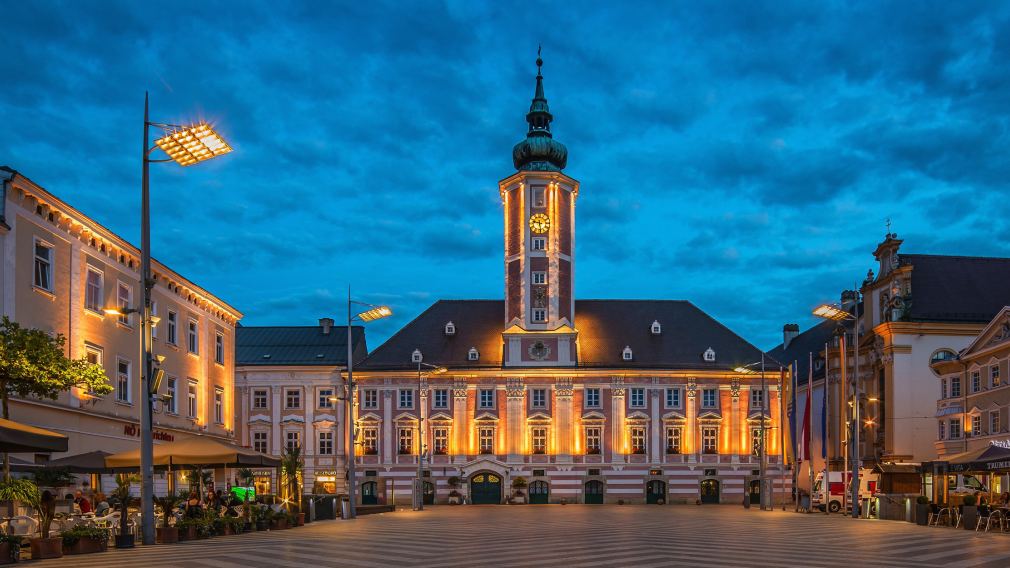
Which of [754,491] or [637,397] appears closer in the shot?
[754,491]

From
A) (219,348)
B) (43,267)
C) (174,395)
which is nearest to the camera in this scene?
(43,267)

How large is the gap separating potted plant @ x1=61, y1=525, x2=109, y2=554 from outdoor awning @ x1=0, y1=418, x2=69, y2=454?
2.69 meters

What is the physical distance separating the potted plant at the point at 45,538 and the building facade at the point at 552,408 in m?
53.8

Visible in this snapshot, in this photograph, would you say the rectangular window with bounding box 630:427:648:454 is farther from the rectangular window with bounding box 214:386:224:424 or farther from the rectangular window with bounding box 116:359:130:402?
the rectangular window with bounding box 116:359:130:402

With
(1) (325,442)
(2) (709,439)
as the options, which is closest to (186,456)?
(1) (325,442)

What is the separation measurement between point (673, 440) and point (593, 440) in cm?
591

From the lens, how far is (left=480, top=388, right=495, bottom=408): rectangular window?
7938 centimetres

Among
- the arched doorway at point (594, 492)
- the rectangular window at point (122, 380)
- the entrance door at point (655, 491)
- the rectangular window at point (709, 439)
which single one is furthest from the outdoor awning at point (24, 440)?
the rectangular window at point (709, 439)

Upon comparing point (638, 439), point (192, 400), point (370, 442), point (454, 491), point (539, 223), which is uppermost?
point (539, 223)

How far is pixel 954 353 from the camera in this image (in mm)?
68938

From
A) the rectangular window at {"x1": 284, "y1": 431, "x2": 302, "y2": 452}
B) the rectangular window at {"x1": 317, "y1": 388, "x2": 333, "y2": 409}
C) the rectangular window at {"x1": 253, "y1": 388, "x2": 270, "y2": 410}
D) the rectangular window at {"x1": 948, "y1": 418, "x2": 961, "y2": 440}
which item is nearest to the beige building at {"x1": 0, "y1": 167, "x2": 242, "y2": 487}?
the rectangular window at {"x1": 284, "y1": 431, "x2": 302, "y2": 452}

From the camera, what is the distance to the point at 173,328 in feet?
152

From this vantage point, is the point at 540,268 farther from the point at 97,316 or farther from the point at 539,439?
the point at 97,316

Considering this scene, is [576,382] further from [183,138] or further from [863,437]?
[183,138]
